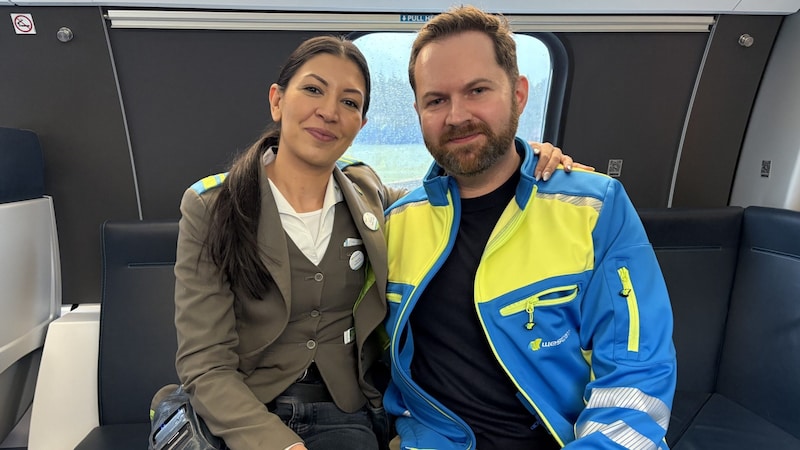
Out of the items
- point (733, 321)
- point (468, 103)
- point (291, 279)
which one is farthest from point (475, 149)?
point (733, 321)

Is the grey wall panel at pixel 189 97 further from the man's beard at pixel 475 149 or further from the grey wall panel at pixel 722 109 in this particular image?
the grey wall panel at pixel 722 109

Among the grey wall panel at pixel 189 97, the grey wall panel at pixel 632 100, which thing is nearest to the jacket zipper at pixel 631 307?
the grey wall panel at pixel 632 100

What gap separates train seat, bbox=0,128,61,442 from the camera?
2025mm

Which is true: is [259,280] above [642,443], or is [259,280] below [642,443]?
above

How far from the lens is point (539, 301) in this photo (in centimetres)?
138

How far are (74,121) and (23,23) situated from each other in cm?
47

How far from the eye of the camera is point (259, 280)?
4.62ft

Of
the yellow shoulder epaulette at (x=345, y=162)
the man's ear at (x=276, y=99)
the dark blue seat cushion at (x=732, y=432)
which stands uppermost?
the man's ear at (x=276, y=99)

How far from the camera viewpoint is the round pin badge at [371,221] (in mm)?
1559

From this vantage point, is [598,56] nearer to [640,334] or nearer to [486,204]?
[486,204]

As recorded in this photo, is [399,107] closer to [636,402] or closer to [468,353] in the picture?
[468,353]

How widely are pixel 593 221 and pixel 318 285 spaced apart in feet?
2.87

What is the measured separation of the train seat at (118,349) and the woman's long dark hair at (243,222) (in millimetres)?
921

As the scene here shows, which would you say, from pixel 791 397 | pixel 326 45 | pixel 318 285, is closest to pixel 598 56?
pixel 326 45
